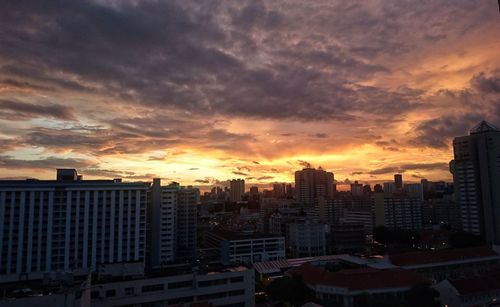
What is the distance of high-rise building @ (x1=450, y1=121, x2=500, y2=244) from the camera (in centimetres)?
5459

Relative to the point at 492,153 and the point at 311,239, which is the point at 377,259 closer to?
the point at 311,239

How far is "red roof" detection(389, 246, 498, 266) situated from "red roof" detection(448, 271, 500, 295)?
7.58m

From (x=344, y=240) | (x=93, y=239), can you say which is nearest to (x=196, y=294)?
(x=93, y=239)

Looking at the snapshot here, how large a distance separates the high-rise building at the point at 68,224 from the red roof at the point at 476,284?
3410 cm

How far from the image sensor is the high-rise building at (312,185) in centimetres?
12775

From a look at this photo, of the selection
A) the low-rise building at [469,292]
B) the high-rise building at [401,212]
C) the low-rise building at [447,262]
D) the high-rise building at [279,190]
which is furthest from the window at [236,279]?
the high-rise building at [279,190]

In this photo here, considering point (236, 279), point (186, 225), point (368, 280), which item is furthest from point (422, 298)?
point (186, 225)

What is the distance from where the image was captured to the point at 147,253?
5203 cm

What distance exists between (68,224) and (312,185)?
9745 centimetres


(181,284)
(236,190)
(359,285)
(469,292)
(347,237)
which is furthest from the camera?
(236,190)

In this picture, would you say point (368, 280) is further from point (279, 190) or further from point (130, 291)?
point (279, 190)

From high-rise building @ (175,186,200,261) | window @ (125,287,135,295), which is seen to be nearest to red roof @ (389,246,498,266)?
window @ (125,287,135,295)

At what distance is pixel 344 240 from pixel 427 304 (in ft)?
129

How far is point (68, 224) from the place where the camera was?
4141cm
